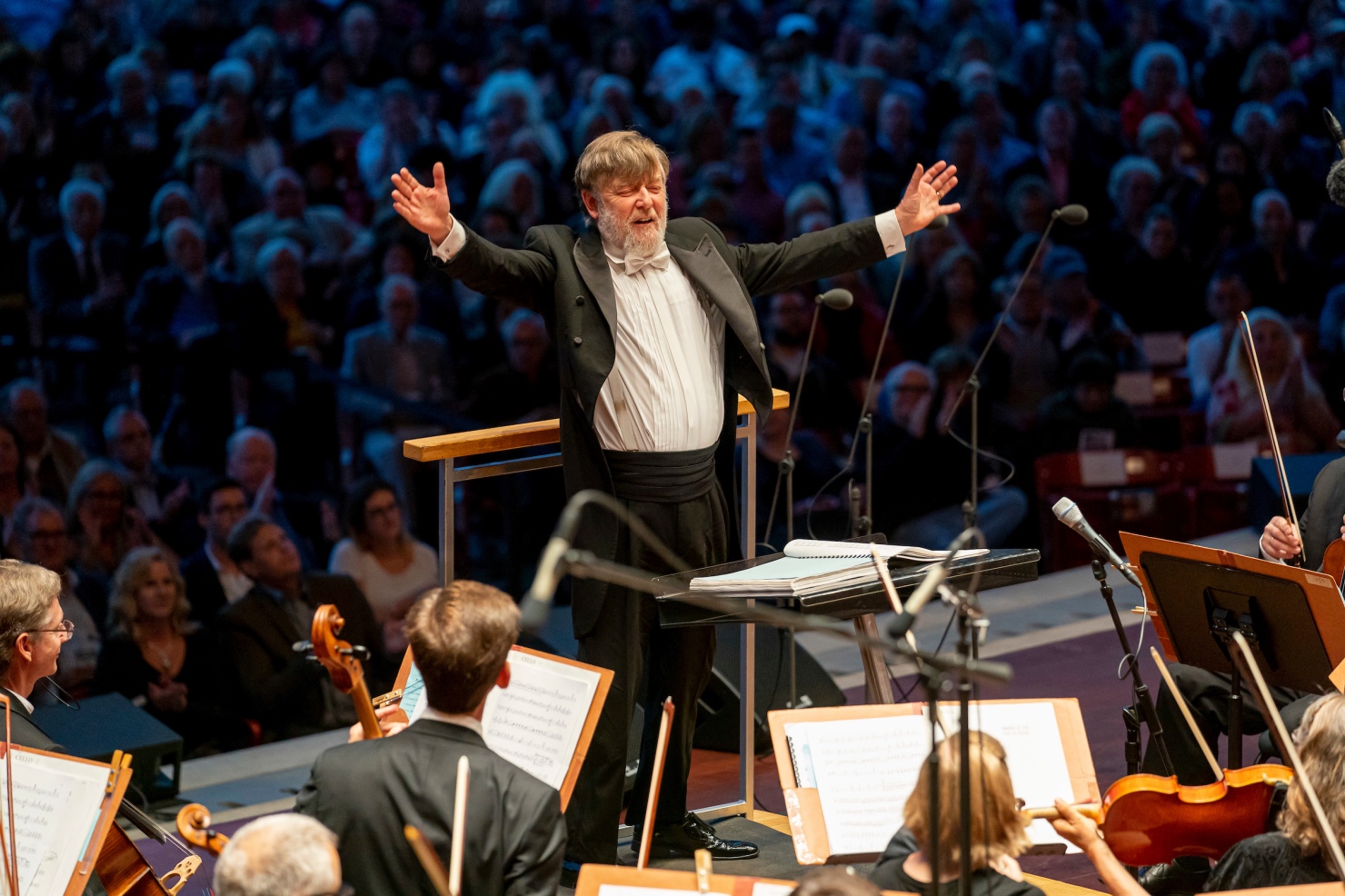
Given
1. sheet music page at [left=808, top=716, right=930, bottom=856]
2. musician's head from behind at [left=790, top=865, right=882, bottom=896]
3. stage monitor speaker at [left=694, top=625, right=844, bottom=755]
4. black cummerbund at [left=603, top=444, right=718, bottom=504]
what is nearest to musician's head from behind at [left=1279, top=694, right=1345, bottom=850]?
sheet music page at [left=808, top=716, right=930, bottom=856]

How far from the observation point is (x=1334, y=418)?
7273 mm

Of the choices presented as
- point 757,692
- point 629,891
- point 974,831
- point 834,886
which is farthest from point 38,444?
point 834,886

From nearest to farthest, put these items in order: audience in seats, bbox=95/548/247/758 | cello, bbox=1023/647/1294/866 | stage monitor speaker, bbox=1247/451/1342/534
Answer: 1. cello, bbox=1023/647/1294/866
2. audience in seats, bbox=95/548/247/758
3. stage monitor speaker, bbox=1247/451/1342/534

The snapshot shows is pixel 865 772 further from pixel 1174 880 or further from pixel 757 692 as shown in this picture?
pixel 757 692

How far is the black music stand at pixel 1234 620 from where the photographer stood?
2762 mm

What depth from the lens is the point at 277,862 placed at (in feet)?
5.60

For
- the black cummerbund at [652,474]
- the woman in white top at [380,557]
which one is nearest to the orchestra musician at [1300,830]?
the black cummerbund at [652,474]

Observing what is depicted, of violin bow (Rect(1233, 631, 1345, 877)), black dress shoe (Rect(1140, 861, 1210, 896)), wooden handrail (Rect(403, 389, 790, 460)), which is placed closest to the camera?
violin bow (Rect(1233, 631, 1345, 877))

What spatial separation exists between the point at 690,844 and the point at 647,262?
117 centimetres

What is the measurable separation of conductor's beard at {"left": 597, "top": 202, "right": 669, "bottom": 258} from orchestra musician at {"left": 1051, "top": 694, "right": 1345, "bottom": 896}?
4.45ft

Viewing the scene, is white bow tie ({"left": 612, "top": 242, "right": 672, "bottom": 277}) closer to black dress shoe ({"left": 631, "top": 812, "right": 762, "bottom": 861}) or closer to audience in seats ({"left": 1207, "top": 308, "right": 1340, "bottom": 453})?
black dress shoe ({"left": 631, "top": 812, "right": 762, "bottom": 861})

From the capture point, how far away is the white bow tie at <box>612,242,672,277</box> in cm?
299

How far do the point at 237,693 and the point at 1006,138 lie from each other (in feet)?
15.3

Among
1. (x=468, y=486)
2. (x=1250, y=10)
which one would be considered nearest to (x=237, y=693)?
(x=468, y=486)
